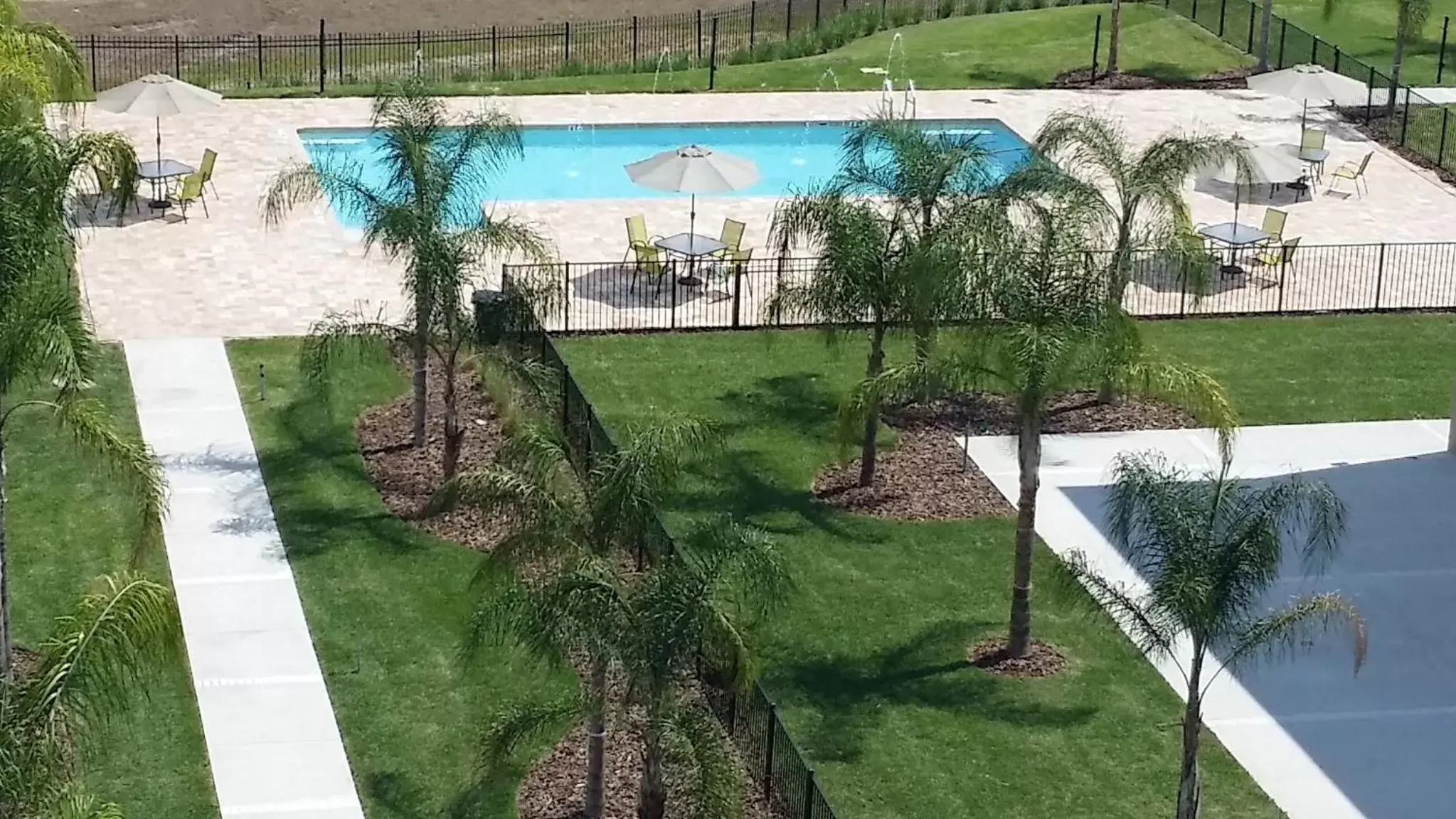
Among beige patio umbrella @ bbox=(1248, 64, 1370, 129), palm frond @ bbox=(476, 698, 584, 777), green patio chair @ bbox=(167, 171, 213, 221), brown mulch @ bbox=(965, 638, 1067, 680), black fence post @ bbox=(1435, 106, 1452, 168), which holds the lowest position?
brown mulch @ bbox=(965, 638, 1067, 680)

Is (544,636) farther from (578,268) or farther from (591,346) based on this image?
(578,268)

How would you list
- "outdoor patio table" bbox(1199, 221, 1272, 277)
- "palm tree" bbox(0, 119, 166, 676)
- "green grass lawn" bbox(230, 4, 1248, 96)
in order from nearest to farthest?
"palm tree" bbox(0, 119, 166, 676) < "outdoor patio table" bbox(1199, 221, 1272, 277) < "green grass lawn" bbox(230, 4, 1248, 96)

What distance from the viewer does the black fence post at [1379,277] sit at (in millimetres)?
31981

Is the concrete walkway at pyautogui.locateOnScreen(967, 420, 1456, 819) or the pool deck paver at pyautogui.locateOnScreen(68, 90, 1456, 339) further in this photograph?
the pool deck paver at pyautogui.locateOnScreen(68, 90, 1456, 339)

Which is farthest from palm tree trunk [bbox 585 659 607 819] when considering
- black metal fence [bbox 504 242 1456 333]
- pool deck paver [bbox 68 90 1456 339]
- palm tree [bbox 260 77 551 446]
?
pool deck paver [bbox 68 90 1456 339]

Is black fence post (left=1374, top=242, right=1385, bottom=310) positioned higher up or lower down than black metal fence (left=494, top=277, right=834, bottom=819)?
higher up

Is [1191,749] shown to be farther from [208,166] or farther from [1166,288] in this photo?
→ [208,166]

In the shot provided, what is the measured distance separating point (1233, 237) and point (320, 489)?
14769mm

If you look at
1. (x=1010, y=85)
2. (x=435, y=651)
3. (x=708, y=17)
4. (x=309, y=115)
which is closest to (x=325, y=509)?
(x=435, y=651)

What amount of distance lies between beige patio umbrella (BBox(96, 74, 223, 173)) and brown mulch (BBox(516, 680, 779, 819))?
16.7 meters

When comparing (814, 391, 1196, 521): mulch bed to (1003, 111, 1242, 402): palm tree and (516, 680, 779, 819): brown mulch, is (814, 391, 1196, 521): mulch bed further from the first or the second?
(516, 680, 779, 819): brown mulch

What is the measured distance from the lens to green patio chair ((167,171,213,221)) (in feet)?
112

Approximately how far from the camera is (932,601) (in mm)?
22969

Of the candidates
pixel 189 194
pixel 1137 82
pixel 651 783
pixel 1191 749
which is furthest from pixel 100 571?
pixel 1137 82
